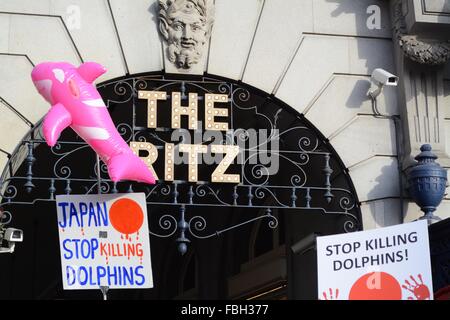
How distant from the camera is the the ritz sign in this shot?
10.8 metres

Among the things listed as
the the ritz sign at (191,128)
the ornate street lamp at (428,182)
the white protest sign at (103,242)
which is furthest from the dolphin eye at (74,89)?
the ornate street lamp at (428,182)

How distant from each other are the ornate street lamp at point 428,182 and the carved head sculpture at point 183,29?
3077 millimetres

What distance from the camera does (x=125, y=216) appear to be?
374 inches

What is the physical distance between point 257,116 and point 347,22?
1739 millimetres

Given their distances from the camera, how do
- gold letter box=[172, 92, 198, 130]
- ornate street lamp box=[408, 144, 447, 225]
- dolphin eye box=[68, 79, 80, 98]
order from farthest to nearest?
gold letter box=[172, 92, 198, 130]
ornate street lamp box=[408, 144, 447, 225]
dolphin eye box=[68, 79, 80, 98]

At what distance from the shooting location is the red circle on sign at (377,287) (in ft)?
28.7

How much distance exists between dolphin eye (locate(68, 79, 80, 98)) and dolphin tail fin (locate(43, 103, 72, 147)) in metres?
0.19

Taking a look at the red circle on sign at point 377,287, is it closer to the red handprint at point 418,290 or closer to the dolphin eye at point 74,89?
the red handprint at point 418,290

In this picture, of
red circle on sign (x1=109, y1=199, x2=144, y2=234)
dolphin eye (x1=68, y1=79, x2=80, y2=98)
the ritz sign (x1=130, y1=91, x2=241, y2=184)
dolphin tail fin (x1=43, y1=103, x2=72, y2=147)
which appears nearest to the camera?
dolphin tail fin (x1=43, y1=103, x2=72, y2=147)

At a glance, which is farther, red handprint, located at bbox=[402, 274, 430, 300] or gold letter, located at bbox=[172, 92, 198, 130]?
gold letter, located at bbox=[172, 92, 198, 130]

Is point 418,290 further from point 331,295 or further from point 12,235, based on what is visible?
point 12,235

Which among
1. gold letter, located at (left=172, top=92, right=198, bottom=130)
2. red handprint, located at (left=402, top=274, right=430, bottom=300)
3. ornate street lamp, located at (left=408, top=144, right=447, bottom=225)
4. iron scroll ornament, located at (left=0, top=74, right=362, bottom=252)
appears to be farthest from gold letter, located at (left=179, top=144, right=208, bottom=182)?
red handprint, located at (left=402, top=274, right=430, bottom=300)

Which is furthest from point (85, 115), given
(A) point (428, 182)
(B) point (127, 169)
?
(A) point (428, 182)

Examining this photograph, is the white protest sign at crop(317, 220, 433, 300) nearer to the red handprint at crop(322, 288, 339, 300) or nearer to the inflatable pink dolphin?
the red handprint at crop(322, 288, 339, 300)
